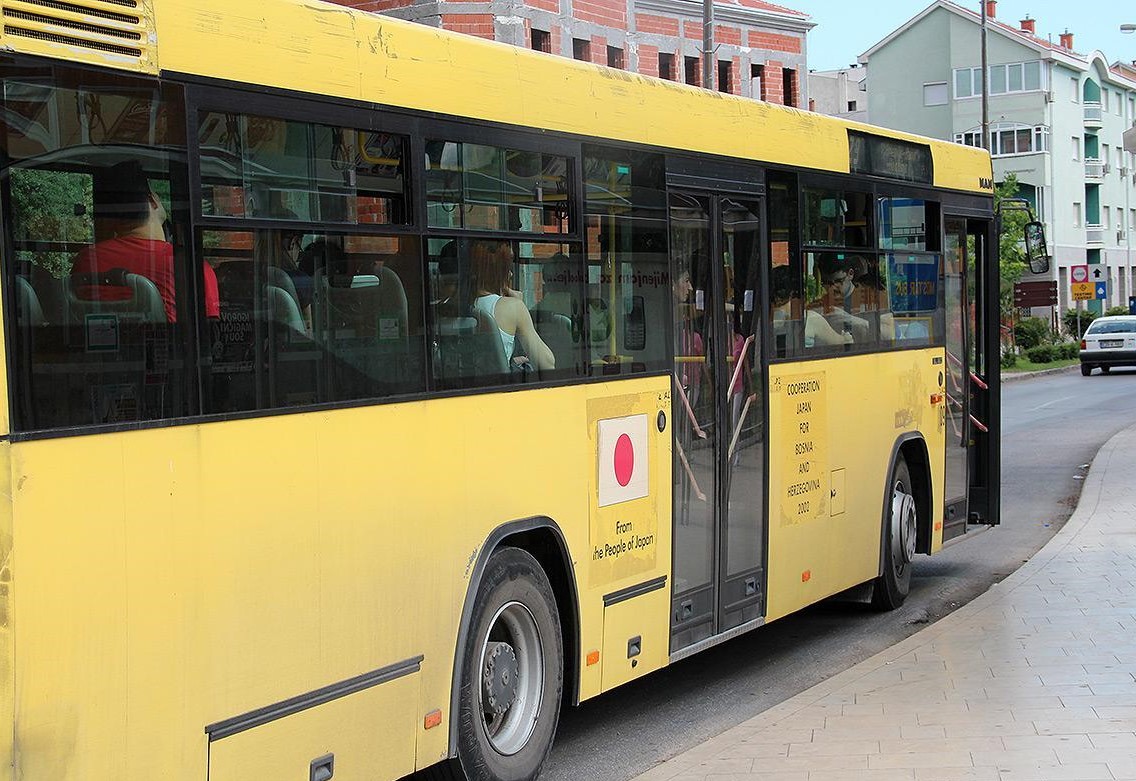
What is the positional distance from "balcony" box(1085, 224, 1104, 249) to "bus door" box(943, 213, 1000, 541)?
288 feet

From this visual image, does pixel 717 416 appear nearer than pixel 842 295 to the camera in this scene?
Yes

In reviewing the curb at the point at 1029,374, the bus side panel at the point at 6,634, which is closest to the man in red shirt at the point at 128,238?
the bus side panel at the point at 6,634

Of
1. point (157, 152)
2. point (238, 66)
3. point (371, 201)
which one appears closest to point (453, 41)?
point (371, 201)

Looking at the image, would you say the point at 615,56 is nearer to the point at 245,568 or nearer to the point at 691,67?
the point at 691,67

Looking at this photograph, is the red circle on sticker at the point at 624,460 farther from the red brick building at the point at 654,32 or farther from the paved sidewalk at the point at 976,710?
the red brick building at the point at 654,32

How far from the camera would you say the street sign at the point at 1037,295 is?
47.9 meters

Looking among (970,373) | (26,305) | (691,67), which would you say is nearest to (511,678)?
(26,305)

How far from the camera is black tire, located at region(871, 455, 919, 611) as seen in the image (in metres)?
11.1

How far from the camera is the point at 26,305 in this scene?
14.3ft

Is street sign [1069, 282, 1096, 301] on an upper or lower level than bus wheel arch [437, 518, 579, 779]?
upper

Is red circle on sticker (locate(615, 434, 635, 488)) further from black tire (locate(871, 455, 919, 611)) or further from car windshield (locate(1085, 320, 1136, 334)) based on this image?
car windshield (locate(1085, 320, 1136, 334))

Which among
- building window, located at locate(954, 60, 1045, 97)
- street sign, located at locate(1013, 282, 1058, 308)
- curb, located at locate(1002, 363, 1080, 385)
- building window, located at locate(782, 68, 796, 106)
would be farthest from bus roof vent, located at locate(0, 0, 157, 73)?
building window, located at locate(954, 60, 1045, 97)

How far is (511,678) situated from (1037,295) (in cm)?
4516

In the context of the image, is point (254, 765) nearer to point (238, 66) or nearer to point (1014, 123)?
point (238, 66)
